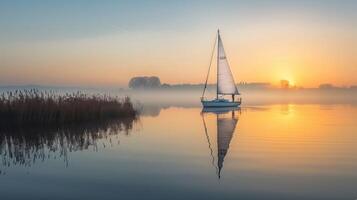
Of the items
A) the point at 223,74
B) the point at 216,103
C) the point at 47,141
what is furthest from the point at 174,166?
the point at 223,74

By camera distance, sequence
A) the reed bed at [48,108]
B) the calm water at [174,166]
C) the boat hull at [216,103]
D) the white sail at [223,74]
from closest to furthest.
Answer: the calm water at [174,166]
the reed bed at [48,108]
the boat hull at [216,103]
the white sail at [223,74]

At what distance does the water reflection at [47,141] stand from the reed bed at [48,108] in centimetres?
96

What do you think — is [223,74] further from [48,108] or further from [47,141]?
Answer: [47,141]

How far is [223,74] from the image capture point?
58.2 meters

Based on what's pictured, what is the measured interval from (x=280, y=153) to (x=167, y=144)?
17.4 feet

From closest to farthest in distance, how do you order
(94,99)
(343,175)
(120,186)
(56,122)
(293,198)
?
1. (293,198)
2. (120,186)
3. (343,175)
4. (56,122)
5. (94,99)

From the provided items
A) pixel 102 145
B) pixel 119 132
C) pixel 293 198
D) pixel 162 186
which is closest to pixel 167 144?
pixel 102 145

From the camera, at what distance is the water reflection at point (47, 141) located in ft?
46.0

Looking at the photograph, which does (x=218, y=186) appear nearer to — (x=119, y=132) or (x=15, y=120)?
(x=119, y=132)

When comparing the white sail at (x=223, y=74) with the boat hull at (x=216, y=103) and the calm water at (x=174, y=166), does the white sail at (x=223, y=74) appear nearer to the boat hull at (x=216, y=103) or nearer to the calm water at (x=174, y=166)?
the boat hull at (x=216, y=103)

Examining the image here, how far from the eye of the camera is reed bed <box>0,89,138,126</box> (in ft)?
72.1

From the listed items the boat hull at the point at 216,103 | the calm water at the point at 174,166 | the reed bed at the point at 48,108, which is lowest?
the boat hull at the point at 216,103

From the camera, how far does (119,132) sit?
872 inches

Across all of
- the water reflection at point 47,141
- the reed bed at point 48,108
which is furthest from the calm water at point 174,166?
the reed bed at point 48,108
